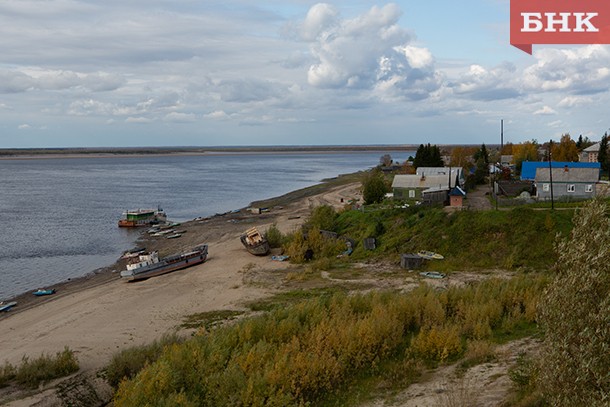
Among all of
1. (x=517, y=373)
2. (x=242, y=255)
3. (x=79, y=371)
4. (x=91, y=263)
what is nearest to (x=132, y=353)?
(x=79, y=371)

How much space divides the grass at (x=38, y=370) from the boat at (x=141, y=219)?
144ft

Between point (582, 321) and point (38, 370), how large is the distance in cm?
1790

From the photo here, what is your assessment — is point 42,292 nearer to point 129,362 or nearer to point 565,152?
point 129,362

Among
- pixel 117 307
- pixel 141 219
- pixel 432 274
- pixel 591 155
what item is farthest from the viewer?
pixel 591 155

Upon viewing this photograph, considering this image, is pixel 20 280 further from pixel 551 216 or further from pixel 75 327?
pixel 551 216

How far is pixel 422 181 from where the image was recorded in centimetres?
5550

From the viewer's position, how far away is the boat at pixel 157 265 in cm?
3697

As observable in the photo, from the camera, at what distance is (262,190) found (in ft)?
338

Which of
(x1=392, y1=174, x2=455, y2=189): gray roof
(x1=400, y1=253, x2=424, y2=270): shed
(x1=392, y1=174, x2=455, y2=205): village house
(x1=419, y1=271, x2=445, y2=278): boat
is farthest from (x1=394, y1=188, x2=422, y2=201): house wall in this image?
(x1=419, y1=271, x2=445, y2=278): boat

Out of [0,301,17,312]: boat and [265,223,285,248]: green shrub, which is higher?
[265,223,285,248]: green shrub

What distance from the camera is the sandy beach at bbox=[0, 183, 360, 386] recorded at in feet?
77.0

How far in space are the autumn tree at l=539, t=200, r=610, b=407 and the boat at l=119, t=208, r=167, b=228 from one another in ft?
191

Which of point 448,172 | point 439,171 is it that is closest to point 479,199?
point 448,172

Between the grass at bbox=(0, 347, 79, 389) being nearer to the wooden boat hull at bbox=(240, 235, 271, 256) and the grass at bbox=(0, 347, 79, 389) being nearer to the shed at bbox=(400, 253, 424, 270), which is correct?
the shed at bbox=(400, 253, 424, 270)
